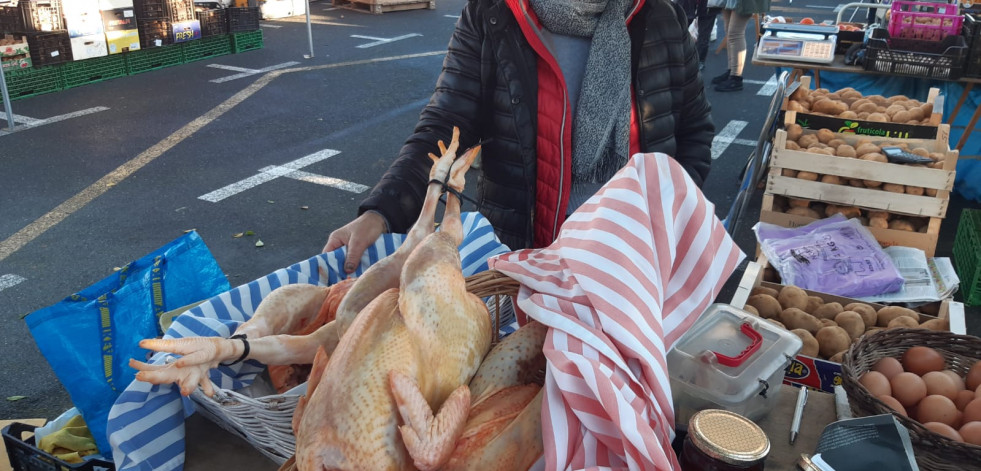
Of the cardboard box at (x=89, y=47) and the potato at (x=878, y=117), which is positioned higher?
the cardboard box at (x=89, y=47)

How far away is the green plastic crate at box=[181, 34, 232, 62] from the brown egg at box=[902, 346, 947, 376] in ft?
32.2

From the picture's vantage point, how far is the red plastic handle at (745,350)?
165cm

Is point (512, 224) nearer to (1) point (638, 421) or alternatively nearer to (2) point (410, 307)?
(2) point (410, 307)

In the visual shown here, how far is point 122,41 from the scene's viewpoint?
29.2ft

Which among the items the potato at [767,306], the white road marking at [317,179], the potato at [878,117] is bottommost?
the white road marking at [317,179]

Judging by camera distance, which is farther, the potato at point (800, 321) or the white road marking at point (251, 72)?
the white road marking at point (251, 72)

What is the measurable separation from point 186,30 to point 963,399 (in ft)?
32.4

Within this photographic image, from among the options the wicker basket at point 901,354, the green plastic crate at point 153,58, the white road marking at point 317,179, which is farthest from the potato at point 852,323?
the green plastic crate at point 153,58

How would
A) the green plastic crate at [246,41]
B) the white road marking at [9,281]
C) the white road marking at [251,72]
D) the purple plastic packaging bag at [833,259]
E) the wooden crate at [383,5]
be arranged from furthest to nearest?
1. the wooden crate at [383,5]
2. the green plastic crate at [246,41]
3. the white road marking at [251,72]
4. the white road marking at [9,281]
5. the purple plastic packaging bag at [833,259]

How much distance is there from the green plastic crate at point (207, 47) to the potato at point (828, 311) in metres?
9.08

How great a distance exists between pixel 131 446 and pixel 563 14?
1.80 meters

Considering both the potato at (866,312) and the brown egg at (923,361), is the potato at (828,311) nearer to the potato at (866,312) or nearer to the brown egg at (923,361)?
the potato at (866,312)

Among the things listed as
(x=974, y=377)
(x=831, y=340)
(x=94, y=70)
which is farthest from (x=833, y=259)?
(x=94, y=70)

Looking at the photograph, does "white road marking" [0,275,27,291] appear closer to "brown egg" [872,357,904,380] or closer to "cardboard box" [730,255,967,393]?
"cardboard box" [730,255,967,393]
